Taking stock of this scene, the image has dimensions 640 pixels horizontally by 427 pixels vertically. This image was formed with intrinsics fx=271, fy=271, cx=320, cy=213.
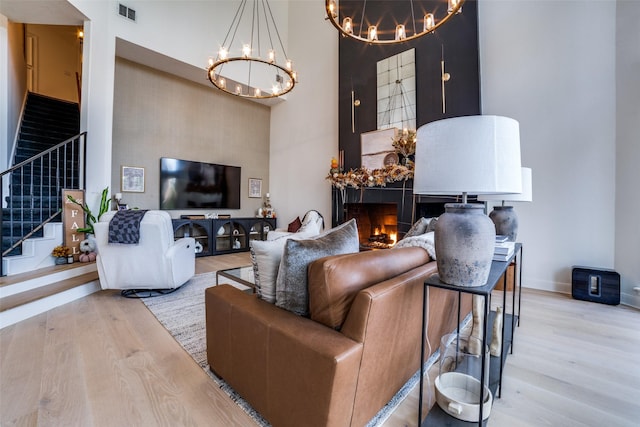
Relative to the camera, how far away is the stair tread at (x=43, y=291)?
2468mm

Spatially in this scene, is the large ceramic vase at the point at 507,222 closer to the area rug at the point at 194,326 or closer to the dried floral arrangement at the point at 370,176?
the area rug at the point at 194,326

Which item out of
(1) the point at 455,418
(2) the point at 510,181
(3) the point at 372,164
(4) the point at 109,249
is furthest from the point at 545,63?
(4) the point at 109,249

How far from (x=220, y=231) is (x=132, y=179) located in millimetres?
1849

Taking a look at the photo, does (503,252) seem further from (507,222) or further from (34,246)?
(34,246)

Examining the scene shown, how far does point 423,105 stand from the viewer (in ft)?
13.6

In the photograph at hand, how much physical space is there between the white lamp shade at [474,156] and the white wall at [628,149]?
3.03 metres

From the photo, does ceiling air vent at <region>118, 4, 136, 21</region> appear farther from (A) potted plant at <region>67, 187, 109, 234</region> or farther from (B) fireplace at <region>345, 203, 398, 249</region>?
(B) fireplace at <region>345, 203, 398, 249</region>

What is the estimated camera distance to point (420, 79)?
4199 millimetres

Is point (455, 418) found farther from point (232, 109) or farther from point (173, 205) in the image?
point (232, 109)

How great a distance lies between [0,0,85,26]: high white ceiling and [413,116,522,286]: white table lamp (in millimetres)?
5074

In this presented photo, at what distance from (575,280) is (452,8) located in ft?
10.6

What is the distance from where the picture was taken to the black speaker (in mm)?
2881

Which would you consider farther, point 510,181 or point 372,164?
point 372,164

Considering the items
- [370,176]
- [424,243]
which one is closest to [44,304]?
[424,243]
